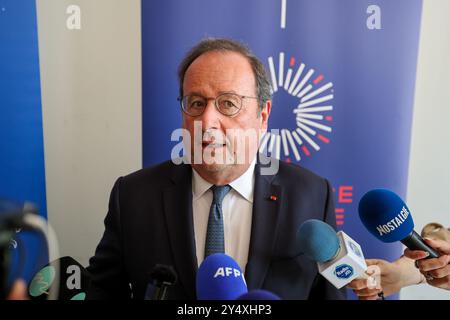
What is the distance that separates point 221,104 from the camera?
134cm

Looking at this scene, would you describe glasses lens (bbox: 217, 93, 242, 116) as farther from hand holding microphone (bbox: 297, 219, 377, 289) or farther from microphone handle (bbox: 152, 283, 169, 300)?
microphone handle (bbox: 152, 283, 169, 300)

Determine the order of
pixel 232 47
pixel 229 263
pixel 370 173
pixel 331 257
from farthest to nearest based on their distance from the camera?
pixel 370 173 → pixel 232 47 → pixel 331 257 → pixel 229 263

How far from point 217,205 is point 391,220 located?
0.57 meters

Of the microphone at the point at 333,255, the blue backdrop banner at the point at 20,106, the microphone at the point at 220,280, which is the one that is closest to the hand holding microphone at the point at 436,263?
the microphone at the point at 333,255

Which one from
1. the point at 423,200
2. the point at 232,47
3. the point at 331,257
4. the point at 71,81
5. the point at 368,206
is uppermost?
the point at 232,47

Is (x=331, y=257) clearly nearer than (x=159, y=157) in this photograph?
Yes

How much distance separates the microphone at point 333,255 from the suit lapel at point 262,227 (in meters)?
0.23

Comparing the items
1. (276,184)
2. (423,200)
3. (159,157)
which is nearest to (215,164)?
(276,184)

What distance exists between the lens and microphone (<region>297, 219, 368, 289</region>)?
1.04m

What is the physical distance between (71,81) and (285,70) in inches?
39.6

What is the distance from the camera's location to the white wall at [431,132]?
6.61 feet

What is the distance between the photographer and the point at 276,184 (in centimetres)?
142

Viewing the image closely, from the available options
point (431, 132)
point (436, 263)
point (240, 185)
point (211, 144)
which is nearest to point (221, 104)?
point (211, 144)

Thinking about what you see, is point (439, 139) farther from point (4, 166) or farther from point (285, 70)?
point (4, 166)
